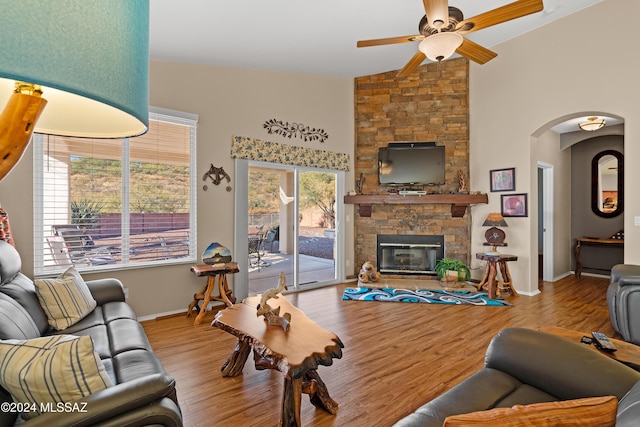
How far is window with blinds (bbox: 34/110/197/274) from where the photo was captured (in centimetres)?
338

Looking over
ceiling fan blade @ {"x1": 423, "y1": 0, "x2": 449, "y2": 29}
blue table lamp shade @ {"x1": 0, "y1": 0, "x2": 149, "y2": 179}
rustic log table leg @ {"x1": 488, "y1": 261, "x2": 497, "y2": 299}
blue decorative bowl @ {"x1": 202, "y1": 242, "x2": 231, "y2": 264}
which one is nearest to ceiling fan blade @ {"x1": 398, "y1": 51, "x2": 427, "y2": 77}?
ceiling fan blade @ {"x1": 423, "y1": 0, "x2": 449, "y2": 29}

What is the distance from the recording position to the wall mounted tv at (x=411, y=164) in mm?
5742

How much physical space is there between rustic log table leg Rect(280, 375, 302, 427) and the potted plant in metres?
4.14

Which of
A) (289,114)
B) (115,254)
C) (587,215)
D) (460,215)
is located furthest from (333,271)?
(587,215)

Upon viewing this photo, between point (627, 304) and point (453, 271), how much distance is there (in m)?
2.40

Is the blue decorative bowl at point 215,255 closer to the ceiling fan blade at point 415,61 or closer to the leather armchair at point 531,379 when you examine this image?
the leather armchair at point 531,379

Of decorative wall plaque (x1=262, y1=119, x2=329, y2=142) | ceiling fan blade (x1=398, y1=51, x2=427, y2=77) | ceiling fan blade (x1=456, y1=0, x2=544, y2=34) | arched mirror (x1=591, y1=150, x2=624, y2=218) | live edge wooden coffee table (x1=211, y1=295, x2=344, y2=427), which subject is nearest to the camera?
live edge wooden coffee table (x1=211, y1=295, x2=344, y2=427)

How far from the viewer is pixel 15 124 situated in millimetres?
495

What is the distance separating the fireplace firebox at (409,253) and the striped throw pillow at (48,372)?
204 inches

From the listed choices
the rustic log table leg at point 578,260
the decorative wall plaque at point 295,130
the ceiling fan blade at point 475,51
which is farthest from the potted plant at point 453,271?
the ceiling fan blade at point 475,51

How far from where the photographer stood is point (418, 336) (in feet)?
11.3

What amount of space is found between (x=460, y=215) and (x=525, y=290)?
1507 millimetres

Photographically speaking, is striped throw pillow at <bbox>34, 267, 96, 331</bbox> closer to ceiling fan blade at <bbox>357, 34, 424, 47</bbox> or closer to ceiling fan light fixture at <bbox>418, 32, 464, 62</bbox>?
ceiling fan blade at <bbox>357, 34, 424, 47</bbox>

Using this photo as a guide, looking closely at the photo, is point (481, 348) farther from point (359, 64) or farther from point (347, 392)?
point (359, 64)
